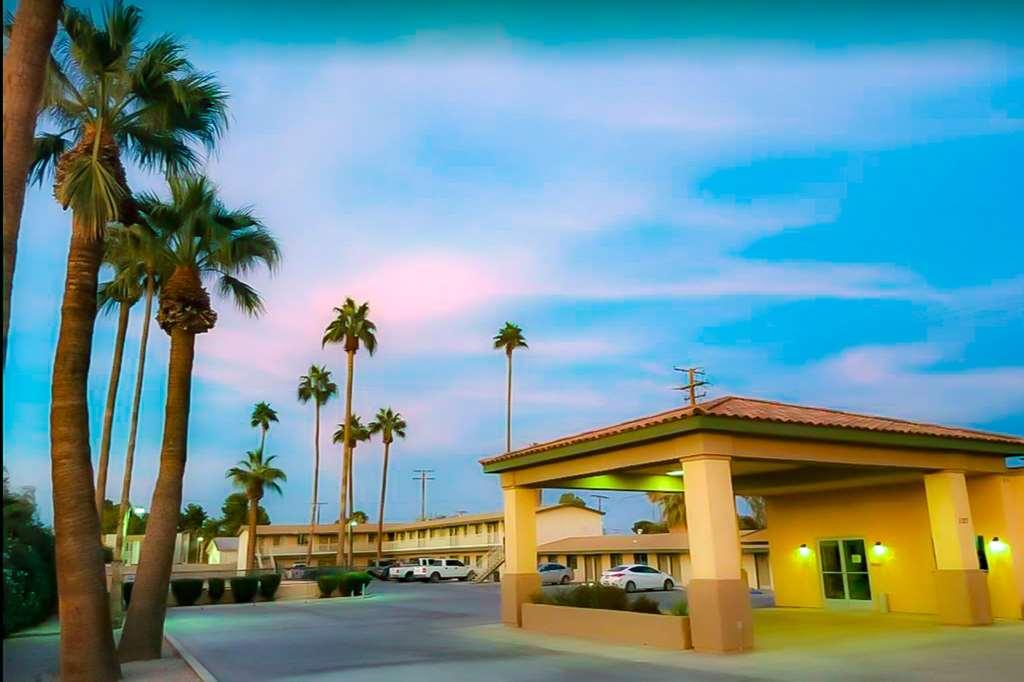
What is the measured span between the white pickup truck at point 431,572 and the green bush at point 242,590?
2059 centimetres

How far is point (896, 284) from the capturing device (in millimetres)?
53781

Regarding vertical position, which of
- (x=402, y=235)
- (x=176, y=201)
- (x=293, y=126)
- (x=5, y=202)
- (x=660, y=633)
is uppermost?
(x=402, y=235)

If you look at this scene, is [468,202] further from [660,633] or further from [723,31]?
[723,31]

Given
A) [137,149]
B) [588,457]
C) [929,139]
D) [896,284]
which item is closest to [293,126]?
[137,149]

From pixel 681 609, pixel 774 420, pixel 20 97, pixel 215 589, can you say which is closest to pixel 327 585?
pixel 215 589

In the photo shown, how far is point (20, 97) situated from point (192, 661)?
35.5ft

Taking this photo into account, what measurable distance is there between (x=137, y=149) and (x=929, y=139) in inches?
1168

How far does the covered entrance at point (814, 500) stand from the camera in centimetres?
1509

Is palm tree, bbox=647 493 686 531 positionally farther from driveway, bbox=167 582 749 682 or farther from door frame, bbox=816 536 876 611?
door frame, bbox=816 536 876 611

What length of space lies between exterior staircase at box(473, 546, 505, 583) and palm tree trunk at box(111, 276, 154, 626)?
29.2 metres

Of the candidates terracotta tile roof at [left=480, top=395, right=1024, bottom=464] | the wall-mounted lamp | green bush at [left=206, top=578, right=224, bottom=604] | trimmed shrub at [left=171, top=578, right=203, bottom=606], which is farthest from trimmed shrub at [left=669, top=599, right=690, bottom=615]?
green bush at [left=206, top=578, right=224, bottom=604]

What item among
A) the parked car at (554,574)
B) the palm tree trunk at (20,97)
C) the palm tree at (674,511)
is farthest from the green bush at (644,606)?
the palm tree at (674,511)

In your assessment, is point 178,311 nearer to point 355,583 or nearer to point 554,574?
point 355,583

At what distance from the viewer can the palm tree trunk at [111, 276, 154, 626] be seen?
1014 inches
